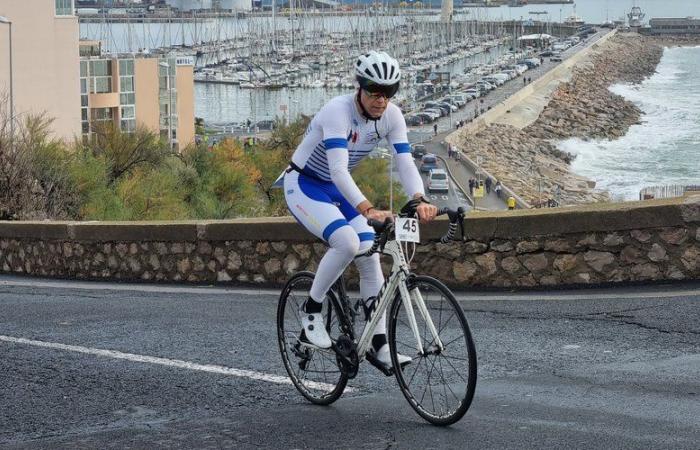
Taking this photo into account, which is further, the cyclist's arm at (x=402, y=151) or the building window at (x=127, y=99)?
the building window at (x=127, y=99)

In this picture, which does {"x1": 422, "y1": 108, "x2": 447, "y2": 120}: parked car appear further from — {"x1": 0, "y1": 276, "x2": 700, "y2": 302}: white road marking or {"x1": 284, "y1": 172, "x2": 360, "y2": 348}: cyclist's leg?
{"x1": 284, "y1": 172, "x2": 360, "y2": 348}: cyclist's leg

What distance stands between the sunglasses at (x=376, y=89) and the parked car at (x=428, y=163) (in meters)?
68.9

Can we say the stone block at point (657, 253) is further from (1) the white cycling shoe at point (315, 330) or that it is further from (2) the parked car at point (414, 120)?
(2) the parked car at point (414, 120)

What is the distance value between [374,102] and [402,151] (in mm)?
294

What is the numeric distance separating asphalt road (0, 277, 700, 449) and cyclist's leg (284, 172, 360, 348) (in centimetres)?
49

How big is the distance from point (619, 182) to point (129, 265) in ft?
232

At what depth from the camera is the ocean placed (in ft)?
273

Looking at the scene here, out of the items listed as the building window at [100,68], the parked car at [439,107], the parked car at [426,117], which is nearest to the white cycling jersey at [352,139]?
the building window at [100,68]

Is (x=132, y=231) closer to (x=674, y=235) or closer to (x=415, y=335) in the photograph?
(x=674, y=235)

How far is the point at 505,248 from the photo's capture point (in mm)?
10648

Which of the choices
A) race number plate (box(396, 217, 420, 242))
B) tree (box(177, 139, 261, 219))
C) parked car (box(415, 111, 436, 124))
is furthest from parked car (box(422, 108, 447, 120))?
race number plate (box(396, 217, 420, 242))

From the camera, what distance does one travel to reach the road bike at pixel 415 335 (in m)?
5.62

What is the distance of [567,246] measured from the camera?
10.4 m

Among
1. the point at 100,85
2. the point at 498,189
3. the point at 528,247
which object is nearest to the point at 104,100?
the point at 100,85
